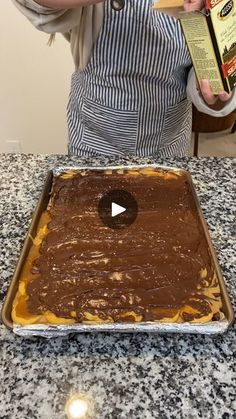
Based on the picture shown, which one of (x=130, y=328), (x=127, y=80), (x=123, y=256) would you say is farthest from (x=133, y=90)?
(x=130, y=328)

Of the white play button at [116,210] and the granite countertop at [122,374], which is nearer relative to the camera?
the granite countertop at [122,374]

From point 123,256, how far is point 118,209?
0.13m

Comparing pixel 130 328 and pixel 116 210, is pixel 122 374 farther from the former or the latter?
pixel 116 210

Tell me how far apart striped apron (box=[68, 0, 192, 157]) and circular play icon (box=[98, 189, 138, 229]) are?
33 centimetres

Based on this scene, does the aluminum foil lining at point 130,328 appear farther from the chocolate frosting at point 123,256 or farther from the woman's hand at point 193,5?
the woman's hand at point 193,5

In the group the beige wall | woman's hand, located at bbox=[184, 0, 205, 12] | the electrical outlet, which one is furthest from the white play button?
the electrical outlet

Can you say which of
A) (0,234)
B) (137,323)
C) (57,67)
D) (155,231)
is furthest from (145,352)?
(57,67)

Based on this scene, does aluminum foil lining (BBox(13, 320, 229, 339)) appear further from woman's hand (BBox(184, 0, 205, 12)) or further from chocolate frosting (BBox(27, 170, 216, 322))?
woman's hand (BBox(184, 0, 205, 12))

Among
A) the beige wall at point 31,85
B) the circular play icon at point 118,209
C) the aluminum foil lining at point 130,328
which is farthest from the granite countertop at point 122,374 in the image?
the beige wall at point 31,85

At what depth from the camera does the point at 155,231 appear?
730 mm

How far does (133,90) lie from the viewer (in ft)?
3.55

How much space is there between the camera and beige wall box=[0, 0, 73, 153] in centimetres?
187

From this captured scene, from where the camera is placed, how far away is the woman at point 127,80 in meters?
0.99

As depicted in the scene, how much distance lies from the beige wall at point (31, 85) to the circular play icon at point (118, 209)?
1.31 metres
